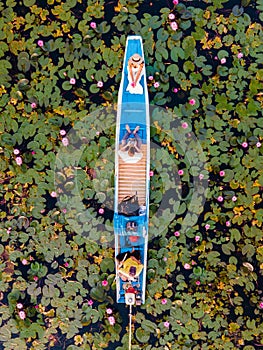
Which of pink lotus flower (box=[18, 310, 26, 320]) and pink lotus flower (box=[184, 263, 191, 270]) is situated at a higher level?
pink lotus flower (box=[184, 263, 191, 270])

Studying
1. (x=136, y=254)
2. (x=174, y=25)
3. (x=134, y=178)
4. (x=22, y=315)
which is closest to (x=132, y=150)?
(x=134, y=178)

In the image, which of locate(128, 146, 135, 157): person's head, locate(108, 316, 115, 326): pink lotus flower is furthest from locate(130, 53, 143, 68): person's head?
locate(108, 316, 115, 326): pink lotus flower

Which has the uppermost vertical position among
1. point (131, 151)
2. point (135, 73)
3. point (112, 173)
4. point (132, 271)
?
point (135, 73)

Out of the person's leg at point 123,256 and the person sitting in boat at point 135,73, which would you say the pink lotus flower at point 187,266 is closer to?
the person's leg at point 123,256

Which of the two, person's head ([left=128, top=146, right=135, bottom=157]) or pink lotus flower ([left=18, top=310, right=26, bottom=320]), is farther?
pink lotus flower ([left=18, top=310, right=26, bottom=320])

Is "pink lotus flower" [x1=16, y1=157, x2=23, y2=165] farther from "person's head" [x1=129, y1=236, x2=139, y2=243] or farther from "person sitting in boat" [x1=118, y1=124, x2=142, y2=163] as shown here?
"person's head" [x1=129, y1=236, x2=139, y2=243]

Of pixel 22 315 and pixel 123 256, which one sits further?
pixel 22 315

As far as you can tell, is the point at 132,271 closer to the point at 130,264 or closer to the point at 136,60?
the point at 130,264

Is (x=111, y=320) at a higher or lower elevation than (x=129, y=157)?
lower

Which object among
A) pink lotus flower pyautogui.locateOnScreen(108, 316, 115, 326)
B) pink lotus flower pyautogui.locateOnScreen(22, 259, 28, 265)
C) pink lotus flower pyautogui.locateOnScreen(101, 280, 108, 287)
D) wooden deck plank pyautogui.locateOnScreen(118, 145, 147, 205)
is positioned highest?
wooden deck plank pyautogui.locateOnScreen(118, 145, 147, 205)
